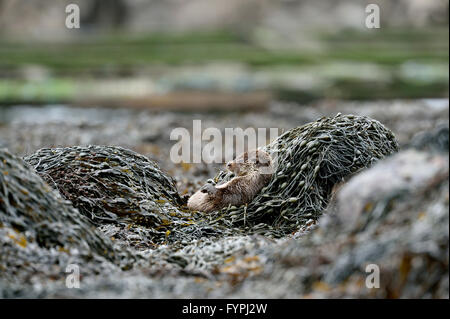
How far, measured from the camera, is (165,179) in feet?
31.1

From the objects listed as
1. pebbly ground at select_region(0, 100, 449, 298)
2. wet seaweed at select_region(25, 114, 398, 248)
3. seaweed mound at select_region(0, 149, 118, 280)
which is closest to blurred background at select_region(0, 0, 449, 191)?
wet seaweed at select_region(25, 114, 398, 248)

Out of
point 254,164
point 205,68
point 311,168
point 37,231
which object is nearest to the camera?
point 37,231

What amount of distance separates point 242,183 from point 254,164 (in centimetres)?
30

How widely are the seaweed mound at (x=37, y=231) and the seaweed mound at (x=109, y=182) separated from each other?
1.42 meters

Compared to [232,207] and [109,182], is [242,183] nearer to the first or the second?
[232,207]

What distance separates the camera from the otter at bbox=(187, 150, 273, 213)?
8.54 m

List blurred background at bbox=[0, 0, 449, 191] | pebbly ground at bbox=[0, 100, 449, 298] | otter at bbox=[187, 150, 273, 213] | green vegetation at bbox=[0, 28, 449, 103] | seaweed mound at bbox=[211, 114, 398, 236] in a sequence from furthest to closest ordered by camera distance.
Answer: green vegetation at bbox=[0, 28, 449, 103] → blurred background at bbox=[0, 0, 449, 191] → otter at bbox=[187, 150, 273, 213] → seaweed mound at bbox=[211, 114, 398, 236] → pebbly ground at bbox=[0, 100, 449, 298]

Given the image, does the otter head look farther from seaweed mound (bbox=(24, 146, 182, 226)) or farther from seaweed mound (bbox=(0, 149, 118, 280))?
seaweed mound (bbox=(0, 149, 118, 280))

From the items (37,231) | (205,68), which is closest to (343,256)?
(37,231)

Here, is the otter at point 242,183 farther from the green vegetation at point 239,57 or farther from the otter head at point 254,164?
the green vegetation at point 239,57

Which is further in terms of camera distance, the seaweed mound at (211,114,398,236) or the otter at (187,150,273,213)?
the otter at (187,150,273,213)

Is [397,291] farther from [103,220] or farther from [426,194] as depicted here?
[103,220]

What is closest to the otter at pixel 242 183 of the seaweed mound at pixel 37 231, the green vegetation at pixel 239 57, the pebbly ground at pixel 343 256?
the pebbly ground at pixel 343 256

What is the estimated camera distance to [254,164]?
28.3 feet
